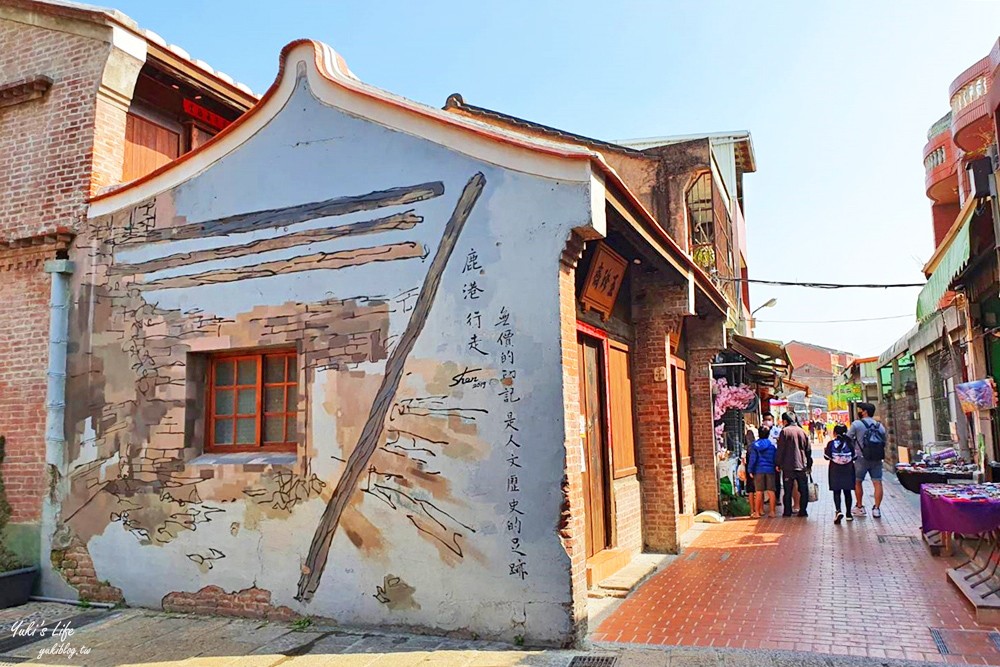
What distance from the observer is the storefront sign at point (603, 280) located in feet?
25.2

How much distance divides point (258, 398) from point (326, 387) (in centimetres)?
99

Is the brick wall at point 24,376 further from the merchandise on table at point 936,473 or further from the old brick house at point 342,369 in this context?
the merchandise on table at point 936,473

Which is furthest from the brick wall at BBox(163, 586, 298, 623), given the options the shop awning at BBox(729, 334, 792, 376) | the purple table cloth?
the shop awning at BBox(729, 334, 792, 376)

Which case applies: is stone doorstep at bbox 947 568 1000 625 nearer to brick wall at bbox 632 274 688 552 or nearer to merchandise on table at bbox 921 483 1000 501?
merchandise on table at bbox 921 483 1000 501

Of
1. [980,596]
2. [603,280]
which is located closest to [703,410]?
[603,280]

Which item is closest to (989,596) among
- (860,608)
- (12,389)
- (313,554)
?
(860,608)

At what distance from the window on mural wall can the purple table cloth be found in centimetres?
657

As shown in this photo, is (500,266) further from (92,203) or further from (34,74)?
(34,74)

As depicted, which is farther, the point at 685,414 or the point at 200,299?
the point at 685,414

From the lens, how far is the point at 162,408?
7203mm

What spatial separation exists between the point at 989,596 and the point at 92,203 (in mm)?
9520

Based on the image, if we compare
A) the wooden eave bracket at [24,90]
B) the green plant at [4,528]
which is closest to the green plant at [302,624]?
the green plant at [4,528]

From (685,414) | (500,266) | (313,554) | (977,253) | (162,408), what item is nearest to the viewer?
→ (500,266)

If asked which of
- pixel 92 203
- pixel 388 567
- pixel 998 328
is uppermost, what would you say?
pixel 92 203
